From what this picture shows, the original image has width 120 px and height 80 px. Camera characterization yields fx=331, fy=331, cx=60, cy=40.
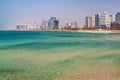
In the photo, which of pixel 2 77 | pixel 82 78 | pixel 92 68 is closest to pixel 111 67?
pixel 92 68

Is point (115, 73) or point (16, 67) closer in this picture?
point (115, 73)

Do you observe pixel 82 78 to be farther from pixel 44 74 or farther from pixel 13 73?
pixel 13 73

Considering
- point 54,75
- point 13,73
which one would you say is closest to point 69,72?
point 54,75

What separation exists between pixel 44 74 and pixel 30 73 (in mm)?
938

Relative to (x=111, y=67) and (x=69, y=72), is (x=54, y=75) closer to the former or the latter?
(x=69, y=72)

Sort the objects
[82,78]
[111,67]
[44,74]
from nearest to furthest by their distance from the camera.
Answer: [82,78] < [44,74] < [111,67]

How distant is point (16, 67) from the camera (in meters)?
22.5

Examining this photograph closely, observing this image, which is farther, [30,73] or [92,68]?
[92,68]

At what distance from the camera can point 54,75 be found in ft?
62.8

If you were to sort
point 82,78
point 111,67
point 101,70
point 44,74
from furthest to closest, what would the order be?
point 111,67 → point 101,70 → point 44,74 → point 82,78

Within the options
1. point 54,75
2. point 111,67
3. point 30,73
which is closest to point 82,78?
point 54,75

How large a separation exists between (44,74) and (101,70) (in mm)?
4039

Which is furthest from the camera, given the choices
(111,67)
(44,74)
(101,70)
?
(111,67)

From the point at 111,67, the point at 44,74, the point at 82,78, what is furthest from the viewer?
the point at 111,67
